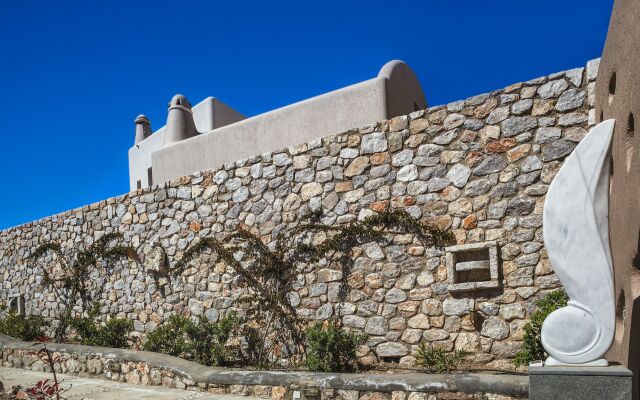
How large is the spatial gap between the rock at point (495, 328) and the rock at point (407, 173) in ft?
6.35

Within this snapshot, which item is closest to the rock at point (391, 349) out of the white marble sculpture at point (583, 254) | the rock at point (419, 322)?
the rock at point (419, 322)

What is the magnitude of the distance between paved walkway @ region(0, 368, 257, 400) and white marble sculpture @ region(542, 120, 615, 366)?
3.60 metres

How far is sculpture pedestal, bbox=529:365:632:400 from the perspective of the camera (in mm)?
2941

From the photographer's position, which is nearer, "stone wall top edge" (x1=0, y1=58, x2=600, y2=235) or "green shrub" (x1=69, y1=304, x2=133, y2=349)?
"stone wall top edge" (x1=0, y1=58, x2=600, y2=235)

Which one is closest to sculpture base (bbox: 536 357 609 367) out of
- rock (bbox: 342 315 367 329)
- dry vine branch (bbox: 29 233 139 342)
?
rock (bbox: 342 315 367 329)

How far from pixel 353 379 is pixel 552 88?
→ 3.79 m

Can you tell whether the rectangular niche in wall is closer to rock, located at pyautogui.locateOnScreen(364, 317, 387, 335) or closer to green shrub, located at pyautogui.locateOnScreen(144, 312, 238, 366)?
rock, located at pyautogui.locateOnScreen(364, 317, 387, 335)

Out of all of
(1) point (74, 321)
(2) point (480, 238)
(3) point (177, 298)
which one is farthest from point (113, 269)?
(2) point (480, 238)

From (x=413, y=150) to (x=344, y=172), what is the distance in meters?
1.04

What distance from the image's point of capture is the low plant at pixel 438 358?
581 centimetres

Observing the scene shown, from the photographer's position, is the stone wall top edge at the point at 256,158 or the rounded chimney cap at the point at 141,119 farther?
the rounded chimney cap at the point at 141,119

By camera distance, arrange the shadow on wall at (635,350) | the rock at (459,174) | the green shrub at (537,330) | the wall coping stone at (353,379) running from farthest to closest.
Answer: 1. the rock at (459,174)
2. the green shrub at (537,330)
3. the wall coping stone at (353,379)
4. the shadow on wall at (635,350)

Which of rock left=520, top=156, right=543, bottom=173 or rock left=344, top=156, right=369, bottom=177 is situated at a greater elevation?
rock left=344, top=156, right=369, bottom=177

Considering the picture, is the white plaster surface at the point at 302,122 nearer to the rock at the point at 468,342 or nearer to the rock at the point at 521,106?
the rock at the point at 521,106
